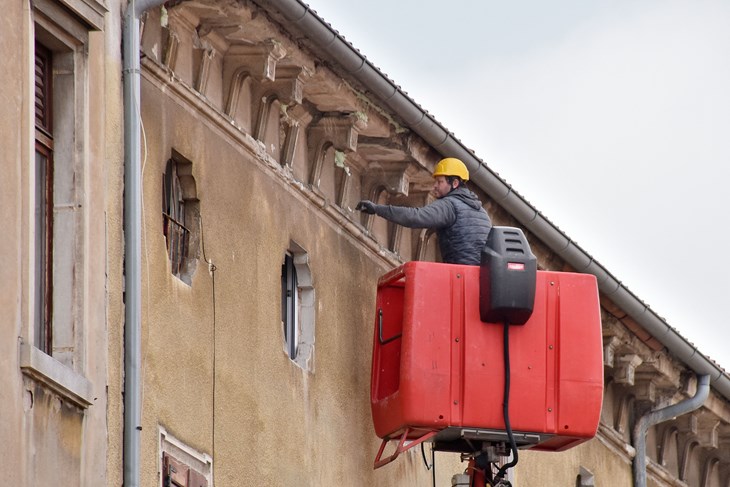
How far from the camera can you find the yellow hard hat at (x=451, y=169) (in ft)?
65.3

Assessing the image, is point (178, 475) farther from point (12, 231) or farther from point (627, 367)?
point (627, 367)

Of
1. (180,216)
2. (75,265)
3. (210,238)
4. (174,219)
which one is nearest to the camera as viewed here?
(75,265)

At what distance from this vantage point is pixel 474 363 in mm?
18922

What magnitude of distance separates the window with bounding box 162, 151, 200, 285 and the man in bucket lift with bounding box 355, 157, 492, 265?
1805mm

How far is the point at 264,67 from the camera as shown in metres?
18.4

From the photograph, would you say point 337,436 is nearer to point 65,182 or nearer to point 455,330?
point 455,330

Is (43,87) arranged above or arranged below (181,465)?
above

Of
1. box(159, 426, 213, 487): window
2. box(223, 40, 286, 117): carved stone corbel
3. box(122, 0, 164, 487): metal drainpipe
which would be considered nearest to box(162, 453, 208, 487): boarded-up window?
box(159, 426, 213, 487): window

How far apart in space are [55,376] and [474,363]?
458 centimetres

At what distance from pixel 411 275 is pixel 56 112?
380cm

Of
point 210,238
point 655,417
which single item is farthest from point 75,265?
point 655,417

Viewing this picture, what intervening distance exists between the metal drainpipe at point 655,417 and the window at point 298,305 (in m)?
6.82

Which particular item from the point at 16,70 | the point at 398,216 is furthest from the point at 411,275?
the point at 16,70

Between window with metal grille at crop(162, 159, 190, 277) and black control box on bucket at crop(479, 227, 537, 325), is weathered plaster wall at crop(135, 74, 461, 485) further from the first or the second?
black control box on bucket at crop(479, 227, 537, 325)
